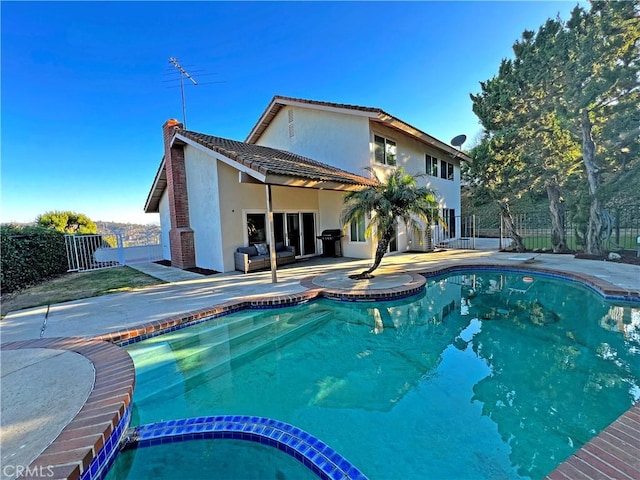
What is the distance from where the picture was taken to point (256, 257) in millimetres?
12078

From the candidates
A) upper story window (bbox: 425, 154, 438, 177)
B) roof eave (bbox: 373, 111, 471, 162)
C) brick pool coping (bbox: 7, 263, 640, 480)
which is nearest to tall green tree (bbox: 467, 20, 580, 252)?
roof eave (bbox: 373, 111, 471, 162)

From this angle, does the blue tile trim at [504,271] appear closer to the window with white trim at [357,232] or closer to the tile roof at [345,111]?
the window with white trim at [357,232]

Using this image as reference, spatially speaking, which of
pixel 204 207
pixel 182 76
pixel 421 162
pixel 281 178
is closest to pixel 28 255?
pixel 204 207

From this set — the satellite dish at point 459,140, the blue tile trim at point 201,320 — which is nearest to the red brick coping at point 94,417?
the blue tile trim at point 201,320

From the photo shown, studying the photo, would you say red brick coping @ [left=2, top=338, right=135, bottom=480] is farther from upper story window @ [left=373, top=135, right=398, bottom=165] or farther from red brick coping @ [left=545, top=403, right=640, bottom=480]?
upper story window @ [left=373, top=135, right=398, bottom=165]

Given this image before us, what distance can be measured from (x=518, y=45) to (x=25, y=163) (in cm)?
3417

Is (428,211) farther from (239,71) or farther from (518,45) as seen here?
(239,71)

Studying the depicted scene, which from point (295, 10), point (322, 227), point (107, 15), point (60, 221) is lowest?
point (322, 227)

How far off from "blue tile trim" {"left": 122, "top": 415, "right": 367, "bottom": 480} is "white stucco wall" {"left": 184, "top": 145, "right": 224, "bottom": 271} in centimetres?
888

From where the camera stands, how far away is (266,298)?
7738mm

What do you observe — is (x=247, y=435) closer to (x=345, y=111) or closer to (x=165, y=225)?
(x=345, y=111)

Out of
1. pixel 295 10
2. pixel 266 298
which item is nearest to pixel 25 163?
pixel 295 10

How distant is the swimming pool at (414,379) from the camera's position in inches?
123
